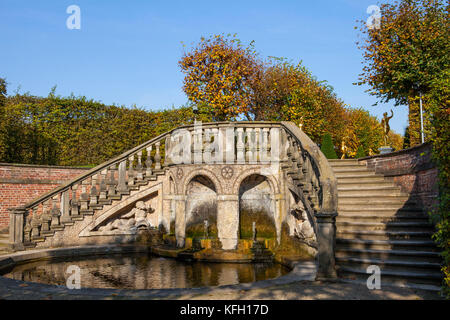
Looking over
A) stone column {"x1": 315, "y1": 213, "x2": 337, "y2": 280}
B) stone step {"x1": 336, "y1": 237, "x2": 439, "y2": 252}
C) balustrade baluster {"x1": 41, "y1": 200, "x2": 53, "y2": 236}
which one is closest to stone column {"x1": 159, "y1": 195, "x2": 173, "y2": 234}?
balustrade baluster {"x1": 41, "y1": 200, "x2": 53, "y2": 236}

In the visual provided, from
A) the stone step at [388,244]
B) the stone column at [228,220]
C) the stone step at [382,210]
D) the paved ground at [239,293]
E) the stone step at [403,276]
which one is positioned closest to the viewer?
the paved ground at [239,293]

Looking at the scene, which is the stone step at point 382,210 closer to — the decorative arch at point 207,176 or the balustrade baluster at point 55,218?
the decorative arch at point 207,176

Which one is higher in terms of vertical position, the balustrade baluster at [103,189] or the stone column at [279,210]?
the balustrade baluster at [103,189]

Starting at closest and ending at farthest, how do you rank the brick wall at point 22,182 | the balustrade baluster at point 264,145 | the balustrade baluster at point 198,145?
the balustrade baluster at point 264,145 < the balustrade baluster at point 198,145 < the brick wall at point 22,182

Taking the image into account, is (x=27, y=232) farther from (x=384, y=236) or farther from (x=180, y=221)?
(x=384, y=236)

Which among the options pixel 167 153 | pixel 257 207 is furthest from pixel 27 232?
pixel 257 207

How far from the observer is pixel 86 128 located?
21344 mm

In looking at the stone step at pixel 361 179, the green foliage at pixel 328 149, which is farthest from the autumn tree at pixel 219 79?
the stone step at pixel 361 179

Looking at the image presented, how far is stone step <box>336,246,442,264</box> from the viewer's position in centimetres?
697

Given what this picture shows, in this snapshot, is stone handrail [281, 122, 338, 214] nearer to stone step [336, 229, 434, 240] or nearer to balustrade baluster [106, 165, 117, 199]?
stone step [336, 229, 434, 240]

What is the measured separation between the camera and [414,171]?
921 centimetres

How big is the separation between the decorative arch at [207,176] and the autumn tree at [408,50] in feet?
35.6

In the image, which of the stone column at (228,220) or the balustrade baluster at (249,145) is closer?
the stone column at (228,220)

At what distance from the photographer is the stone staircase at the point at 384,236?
670 cm
